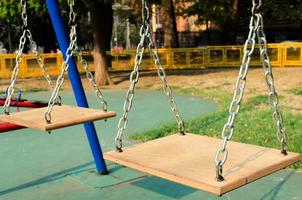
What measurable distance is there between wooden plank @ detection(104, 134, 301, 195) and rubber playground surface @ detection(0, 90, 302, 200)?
1.14m

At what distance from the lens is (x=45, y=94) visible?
1366 cm

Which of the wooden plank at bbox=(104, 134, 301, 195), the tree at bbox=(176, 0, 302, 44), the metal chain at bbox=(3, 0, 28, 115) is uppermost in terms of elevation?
the tree at bbox=(176, 0, 302, 44)

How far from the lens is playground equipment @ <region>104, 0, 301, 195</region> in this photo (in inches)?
95.6

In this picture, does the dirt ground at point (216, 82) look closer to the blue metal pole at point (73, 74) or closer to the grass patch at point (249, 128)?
the grass patch at point (249, 128)

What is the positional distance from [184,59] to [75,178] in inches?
620

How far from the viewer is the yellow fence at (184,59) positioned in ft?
63.2

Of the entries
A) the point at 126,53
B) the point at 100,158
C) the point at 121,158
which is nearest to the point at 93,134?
the point at 100,158

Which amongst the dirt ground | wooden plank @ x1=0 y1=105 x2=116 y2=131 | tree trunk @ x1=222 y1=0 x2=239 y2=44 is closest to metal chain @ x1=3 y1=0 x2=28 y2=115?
wooden plank @ x1=0 y1=105 x2=116 y2=131

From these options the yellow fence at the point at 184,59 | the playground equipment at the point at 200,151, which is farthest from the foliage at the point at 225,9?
the playground equipment at the point at 200,151

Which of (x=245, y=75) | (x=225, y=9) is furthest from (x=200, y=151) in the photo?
(x=225, y=9)

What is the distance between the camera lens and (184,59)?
20.3 m

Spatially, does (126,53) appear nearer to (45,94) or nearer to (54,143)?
(45,94)

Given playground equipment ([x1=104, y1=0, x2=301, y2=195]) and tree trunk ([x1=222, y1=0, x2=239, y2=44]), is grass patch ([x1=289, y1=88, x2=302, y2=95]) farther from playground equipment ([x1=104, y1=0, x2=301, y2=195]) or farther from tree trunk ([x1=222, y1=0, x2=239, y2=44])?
tree trunk ([x1=222, y1=0, x2=239, y2=44])

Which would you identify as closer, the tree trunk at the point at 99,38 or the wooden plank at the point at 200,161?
the wooden plank at the point at 200,161
